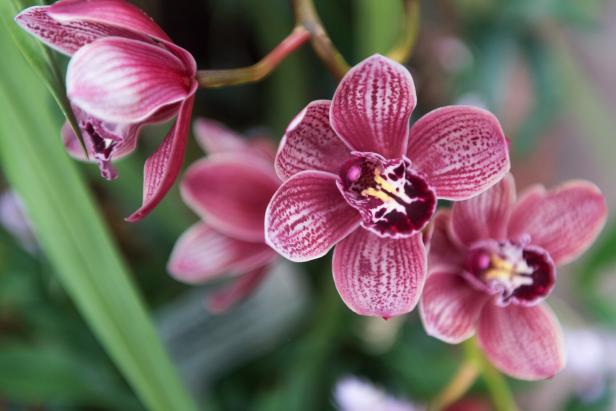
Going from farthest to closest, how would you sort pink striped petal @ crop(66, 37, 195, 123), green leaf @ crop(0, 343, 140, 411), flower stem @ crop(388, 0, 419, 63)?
green leaf @ crop(0, 343, 140, 411), flower stem @ crop(388, 0, 419, 63), pink striped petal @ crop(66, 37, 195, 123)

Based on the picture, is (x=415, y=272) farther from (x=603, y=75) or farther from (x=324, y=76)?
(x=603, y=75)

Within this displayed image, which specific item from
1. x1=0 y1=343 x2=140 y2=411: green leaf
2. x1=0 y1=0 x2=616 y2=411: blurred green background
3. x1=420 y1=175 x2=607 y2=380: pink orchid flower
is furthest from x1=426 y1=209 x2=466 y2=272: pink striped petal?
x1=0 y1=343 x2=140 y2=411: green leaf

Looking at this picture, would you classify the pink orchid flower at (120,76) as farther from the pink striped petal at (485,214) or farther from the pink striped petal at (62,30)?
the pink striped petal at (485,214)

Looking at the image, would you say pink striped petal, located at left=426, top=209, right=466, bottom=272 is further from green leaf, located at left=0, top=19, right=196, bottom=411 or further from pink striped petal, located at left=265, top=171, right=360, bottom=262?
green leaf, located at left=0, top=19, right=196, bottom=411

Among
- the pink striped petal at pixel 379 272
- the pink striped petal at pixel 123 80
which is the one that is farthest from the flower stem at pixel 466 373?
the pink striped petal at pixel 123 80

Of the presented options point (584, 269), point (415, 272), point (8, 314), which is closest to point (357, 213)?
point (415, 272)

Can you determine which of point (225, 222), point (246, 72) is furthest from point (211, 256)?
point (246, 72)
